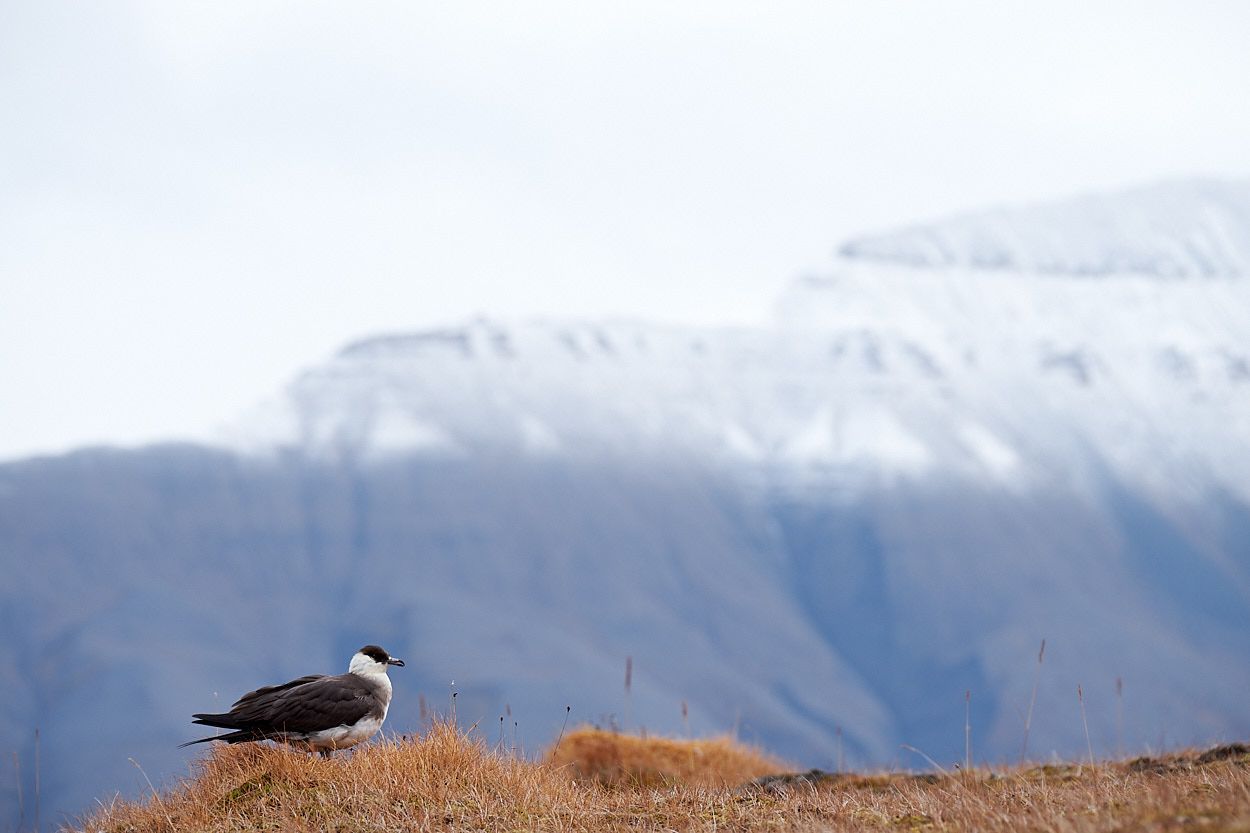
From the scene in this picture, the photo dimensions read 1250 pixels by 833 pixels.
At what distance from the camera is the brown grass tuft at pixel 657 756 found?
18891 millimetres

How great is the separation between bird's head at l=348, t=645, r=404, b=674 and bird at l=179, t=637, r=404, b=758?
292 mm

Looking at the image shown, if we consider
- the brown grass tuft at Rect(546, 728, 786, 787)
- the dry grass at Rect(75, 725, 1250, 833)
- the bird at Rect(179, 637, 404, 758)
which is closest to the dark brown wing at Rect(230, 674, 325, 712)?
the bird at Rect(179, 637, 404, 758)

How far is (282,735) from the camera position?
11.4 metres

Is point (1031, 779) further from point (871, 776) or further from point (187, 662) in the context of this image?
point (187, 662)

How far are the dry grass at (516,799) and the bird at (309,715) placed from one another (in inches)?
8.2

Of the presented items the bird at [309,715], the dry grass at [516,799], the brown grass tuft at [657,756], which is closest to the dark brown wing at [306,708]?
the bird at [309,715]

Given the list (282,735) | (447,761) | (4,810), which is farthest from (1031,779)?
(4,810)

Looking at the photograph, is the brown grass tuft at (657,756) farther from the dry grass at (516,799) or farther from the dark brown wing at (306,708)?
the dark brown wing at (306,708)

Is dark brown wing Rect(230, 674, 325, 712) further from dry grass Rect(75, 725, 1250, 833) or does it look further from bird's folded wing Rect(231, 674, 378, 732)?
dry grass Rect(75, 725, 1250, 833)

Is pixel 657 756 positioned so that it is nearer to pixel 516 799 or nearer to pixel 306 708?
pixel 306 708

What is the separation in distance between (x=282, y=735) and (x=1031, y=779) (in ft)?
18.9

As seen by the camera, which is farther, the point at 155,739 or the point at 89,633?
the point at 89,633

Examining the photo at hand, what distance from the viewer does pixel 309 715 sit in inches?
448

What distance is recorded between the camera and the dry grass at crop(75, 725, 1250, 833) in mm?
9688
